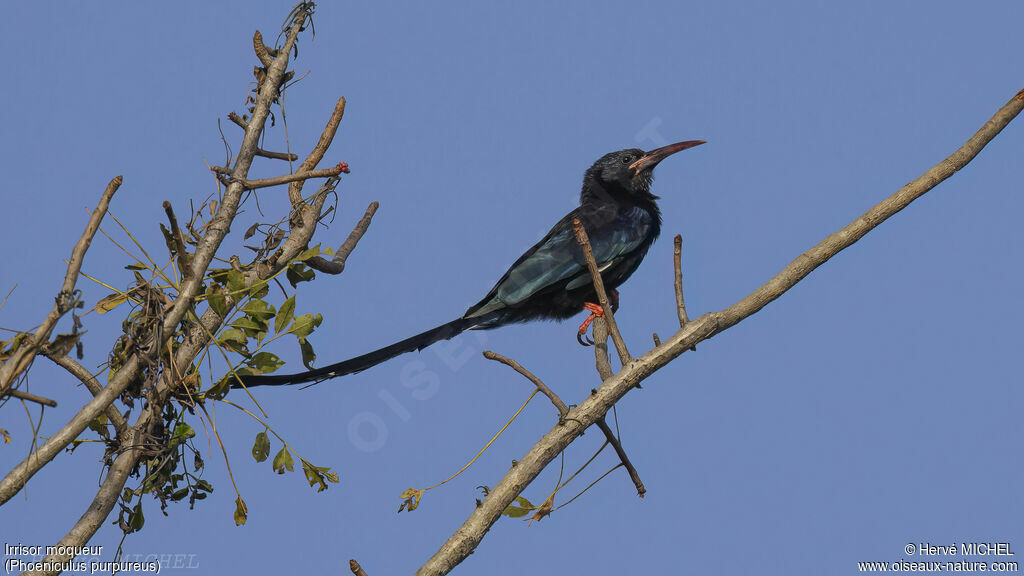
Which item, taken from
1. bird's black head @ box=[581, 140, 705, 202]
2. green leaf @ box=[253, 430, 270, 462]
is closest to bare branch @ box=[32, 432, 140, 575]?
green leaf @ box=[253, 430, 270, 462]

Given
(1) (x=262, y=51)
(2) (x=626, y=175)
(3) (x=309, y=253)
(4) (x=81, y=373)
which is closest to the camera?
(4) (x=81, y=373)

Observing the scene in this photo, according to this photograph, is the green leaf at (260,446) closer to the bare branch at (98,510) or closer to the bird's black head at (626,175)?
the bare branch at (98,510)

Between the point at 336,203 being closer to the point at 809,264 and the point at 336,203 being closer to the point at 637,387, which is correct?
the point at 637,387

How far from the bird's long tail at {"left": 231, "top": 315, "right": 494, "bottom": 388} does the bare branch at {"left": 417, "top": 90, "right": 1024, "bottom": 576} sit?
0.99 m

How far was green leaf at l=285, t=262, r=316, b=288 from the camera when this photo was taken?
3.60 meters

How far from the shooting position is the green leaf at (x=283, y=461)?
324cm

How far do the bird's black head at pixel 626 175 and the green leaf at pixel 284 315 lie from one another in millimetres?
2990

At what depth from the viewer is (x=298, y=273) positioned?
3615 mm

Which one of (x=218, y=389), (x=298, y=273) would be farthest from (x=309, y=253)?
(x=218, y=389)

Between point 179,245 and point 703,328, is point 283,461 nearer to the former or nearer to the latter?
point 179,245

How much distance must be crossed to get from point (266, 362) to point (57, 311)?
88cm

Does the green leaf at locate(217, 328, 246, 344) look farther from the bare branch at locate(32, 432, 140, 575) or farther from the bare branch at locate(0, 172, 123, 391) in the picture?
the bare branch at locate(0, 172, 123, 391)

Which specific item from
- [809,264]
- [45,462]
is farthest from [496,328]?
[45,462]

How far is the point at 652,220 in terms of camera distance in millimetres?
5488
